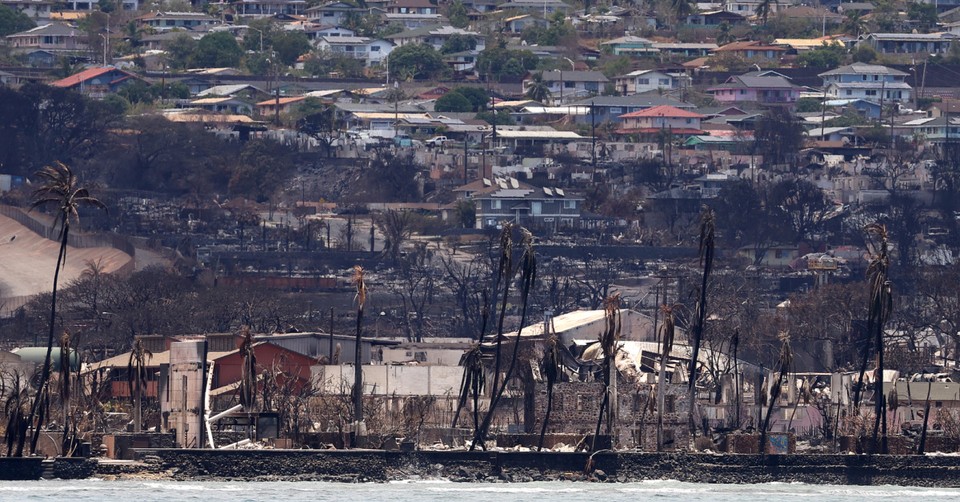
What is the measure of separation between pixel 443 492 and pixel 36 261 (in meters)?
74.8

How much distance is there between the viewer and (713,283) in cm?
13200

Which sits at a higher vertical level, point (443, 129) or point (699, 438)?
point (699, 438)

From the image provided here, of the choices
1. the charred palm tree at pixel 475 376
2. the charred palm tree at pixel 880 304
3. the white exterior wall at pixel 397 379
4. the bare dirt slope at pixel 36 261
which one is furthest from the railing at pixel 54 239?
the charred palm tree at pixel 880 304

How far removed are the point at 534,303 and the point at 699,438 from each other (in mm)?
53911

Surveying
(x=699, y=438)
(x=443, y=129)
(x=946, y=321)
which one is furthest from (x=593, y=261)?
(x=699, y=438)

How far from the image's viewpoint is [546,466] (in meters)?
75.9

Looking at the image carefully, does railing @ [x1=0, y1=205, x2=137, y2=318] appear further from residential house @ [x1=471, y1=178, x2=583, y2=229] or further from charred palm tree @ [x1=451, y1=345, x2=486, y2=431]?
charred palm tree @ [x1=451, y1=345, x2=486, y2=431]

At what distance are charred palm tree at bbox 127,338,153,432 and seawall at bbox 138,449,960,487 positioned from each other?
6.40 meters

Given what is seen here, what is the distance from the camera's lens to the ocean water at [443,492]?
7044cm

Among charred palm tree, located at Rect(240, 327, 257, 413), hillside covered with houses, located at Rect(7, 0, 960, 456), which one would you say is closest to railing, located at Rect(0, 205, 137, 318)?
hillside covered with houses, located at Rect(7, 0, 960, 456)

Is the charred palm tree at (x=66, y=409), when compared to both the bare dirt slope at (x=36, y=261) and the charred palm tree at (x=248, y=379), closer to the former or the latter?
the charred palm tree at (x=248, y=379)

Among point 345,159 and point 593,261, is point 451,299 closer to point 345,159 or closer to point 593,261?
point 593,261

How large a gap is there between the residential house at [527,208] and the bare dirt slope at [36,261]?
2401 centimetres

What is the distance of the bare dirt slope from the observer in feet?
459
